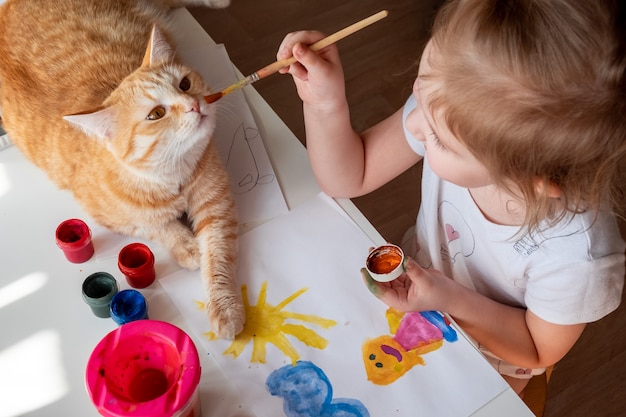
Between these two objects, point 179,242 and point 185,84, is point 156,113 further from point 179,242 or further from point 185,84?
point 179,242

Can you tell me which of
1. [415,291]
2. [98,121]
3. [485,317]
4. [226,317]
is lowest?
[485,317]

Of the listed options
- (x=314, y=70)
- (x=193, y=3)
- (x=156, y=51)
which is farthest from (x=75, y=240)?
(x=193, y=3)

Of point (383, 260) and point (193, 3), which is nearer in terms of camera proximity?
point (383, 260)

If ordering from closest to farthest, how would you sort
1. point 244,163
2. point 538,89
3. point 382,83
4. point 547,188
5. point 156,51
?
point 538,89, point 547,188, point 156,51, point 244,163, point 382,83

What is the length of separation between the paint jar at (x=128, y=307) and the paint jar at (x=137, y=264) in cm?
3

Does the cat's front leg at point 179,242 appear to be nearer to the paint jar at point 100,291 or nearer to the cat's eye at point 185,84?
the paint jar at point 100,291

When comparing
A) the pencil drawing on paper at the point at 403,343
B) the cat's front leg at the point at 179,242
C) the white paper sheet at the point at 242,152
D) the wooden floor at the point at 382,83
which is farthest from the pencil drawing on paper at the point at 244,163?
the wooden floor at the point at 382,83

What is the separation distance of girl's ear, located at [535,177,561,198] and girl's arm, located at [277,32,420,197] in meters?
0.34

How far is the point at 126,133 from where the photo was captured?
0.93m

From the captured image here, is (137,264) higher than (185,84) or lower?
lower

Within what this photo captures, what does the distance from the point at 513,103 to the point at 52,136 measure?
75 centimetres

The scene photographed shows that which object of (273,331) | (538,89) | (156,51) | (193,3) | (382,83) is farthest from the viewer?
(382,83)

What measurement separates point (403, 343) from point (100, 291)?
42 cm

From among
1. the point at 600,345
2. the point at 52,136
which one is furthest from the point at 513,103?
the point at 600,345
